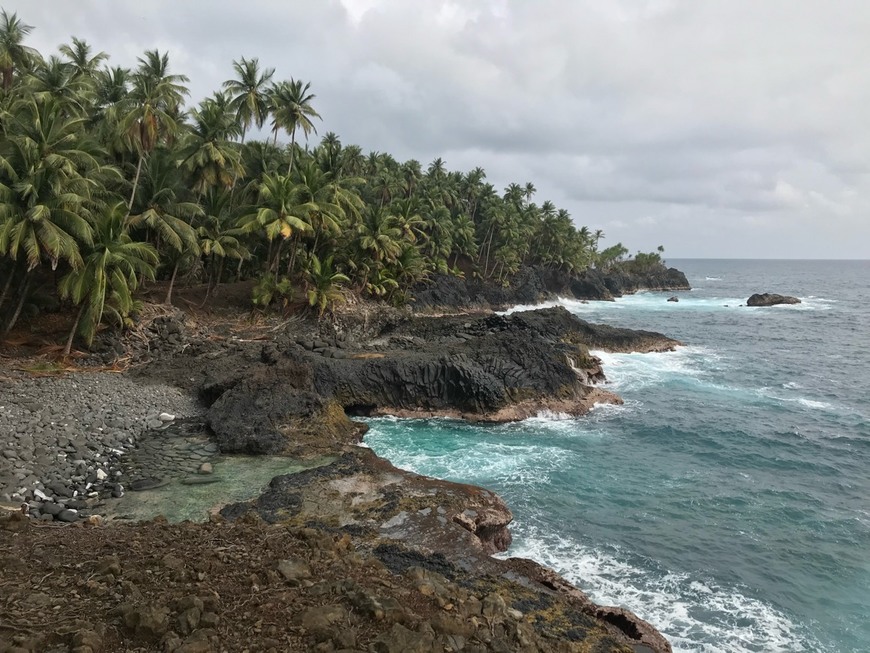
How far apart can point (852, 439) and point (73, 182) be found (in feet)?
132

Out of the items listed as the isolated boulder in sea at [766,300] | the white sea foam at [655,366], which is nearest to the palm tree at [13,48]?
the white sea foam at [655,366]

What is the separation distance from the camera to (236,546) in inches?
409

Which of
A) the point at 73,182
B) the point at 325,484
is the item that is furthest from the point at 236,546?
the point at 73,182

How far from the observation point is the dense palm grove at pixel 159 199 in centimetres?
2297

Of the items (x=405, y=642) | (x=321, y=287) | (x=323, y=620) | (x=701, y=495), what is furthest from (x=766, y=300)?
(x=323, y=620)

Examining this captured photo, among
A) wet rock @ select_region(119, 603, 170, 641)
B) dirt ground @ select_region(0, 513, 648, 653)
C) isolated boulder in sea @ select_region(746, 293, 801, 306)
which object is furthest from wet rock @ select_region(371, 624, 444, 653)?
isolated boulder in sea @ select_region(746, 293, 801, 306)

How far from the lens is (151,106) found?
2862cm

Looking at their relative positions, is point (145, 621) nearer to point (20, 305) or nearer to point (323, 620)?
point (323, 620)

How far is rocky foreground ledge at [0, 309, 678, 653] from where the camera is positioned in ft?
24.6

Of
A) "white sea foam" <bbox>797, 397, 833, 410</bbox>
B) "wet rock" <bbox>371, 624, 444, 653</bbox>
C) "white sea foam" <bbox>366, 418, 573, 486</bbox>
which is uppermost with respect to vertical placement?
"wet rock" <bbox>371, 624, 444, 653</bbox>

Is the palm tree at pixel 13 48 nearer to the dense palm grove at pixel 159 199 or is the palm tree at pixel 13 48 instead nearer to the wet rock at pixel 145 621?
the dense palm grove at pixel 159 199

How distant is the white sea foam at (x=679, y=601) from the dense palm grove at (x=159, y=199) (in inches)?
888

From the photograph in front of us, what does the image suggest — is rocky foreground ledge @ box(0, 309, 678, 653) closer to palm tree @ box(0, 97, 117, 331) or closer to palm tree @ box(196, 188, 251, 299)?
palm tree @ box(0, 97, 117, 331)

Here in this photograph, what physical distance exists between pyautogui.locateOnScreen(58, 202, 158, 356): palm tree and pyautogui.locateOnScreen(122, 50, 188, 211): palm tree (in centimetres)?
448
